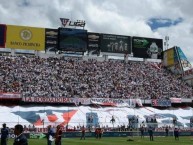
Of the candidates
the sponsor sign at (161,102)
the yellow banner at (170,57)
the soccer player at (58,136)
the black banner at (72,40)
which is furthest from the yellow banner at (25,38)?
the soccer player at (58,136)

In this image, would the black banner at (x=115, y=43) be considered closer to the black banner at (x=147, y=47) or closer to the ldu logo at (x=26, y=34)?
the black banner at (x=147, y=47)

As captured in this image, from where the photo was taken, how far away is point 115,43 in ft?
288

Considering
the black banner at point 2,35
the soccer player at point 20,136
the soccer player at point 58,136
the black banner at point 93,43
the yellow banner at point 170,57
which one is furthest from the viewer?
the yellow banner at point 170,57

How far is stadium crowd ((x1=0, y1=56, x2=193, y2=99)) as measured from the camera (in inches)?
2711

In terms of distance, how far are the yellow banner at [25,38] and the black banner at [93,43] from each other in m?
9.66

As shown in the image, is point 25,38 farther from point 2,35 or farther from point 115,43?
point 115,43

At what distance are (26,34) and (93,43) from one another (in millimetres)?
13626

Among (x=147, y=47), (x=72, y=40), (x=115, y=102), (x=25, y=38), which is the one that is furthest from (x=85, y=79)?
(x=147, y=47)

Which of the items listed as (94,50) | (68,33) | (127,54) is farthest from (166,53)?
(68,33)

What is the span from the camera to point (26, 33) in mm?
79812

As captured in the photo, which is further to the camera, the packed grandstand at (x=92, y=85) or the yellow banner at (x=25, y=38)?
the yellow banner at (x=25, y=38)

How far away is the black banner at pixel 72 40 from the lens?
81562 mm

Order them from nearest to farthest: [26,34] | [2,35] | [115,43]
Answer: [2,35], [26,34], [115,43]

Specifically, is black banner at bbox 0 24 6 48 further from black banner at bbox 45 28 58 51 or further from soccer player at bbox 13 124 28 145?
soccer player at bbox 13 124 28 145
